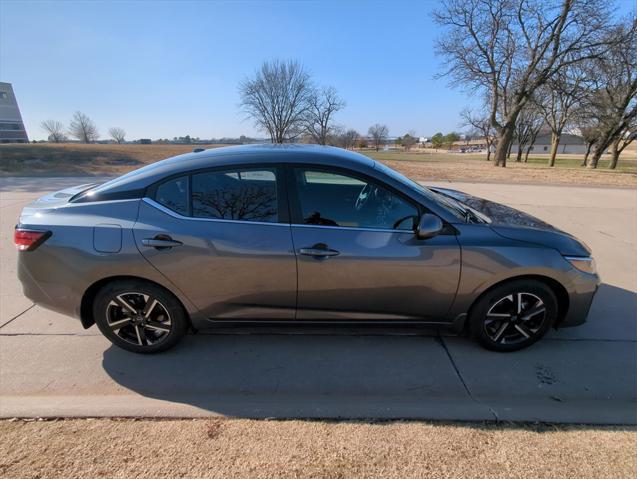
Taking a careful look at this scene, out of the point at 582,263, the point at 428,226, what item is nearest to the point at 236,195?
the point at 428,226

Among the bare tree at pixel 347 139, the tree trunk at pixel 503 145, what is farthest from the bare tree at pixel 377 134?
the tree trunk at pixel 503 145

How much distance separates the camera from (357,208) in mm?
2721

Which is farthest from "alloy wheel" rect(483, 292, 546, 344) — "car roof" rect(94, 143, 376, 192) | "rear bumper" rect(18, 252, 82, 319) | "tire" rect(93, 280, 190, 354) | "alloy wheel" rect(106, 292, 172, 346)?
"rear bumper" rect(18, 252, 82, 319)

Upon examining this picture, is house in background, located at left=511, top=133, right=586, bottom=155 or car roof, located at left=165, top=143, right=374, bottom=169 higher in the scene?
car roof, located at left=165, top=143, right=374, bottom=169

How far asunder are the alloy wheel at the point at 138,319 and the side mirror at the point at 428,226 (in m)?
2.04

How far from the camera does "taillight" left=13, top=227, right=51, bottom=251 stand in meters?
2.48

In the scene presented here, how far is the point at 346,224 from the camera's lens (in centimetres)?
254

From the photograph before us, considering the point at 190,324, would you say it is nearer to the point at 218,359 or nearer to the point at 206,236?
the point at 218,359

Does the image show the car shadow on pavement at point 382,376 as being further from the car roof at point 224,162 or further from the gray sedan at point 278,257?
the car roof at point 224,162

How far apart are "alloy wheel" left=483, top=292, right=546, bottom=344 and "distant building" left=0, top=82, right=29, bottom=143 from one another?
343ft

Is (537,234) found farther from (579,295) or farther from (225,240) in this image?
(225,240)

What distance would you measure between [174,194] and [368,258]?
1540mm

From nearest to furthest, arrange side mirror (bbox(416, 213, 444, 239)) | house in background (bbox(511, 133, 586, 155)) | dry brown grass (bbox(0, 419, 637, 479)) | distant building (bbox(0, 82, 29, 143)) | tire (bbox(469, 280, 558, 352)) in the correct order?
dry brown grass (bbox(0, 419, 637, 479)) → side mirror (bbox(416, 213, 444, 239)) → tire (bbox(469, 280, 558, 352)) → distant building (bbox(0, 82, 29, 143)) → house in background (bbox(511, 133, 586, 155))

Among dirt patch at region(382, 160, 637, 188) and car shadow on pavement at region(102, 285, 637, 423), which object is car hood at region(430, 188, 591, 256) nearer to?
car shadow on pavement at region(102, 285, 637, 423)
